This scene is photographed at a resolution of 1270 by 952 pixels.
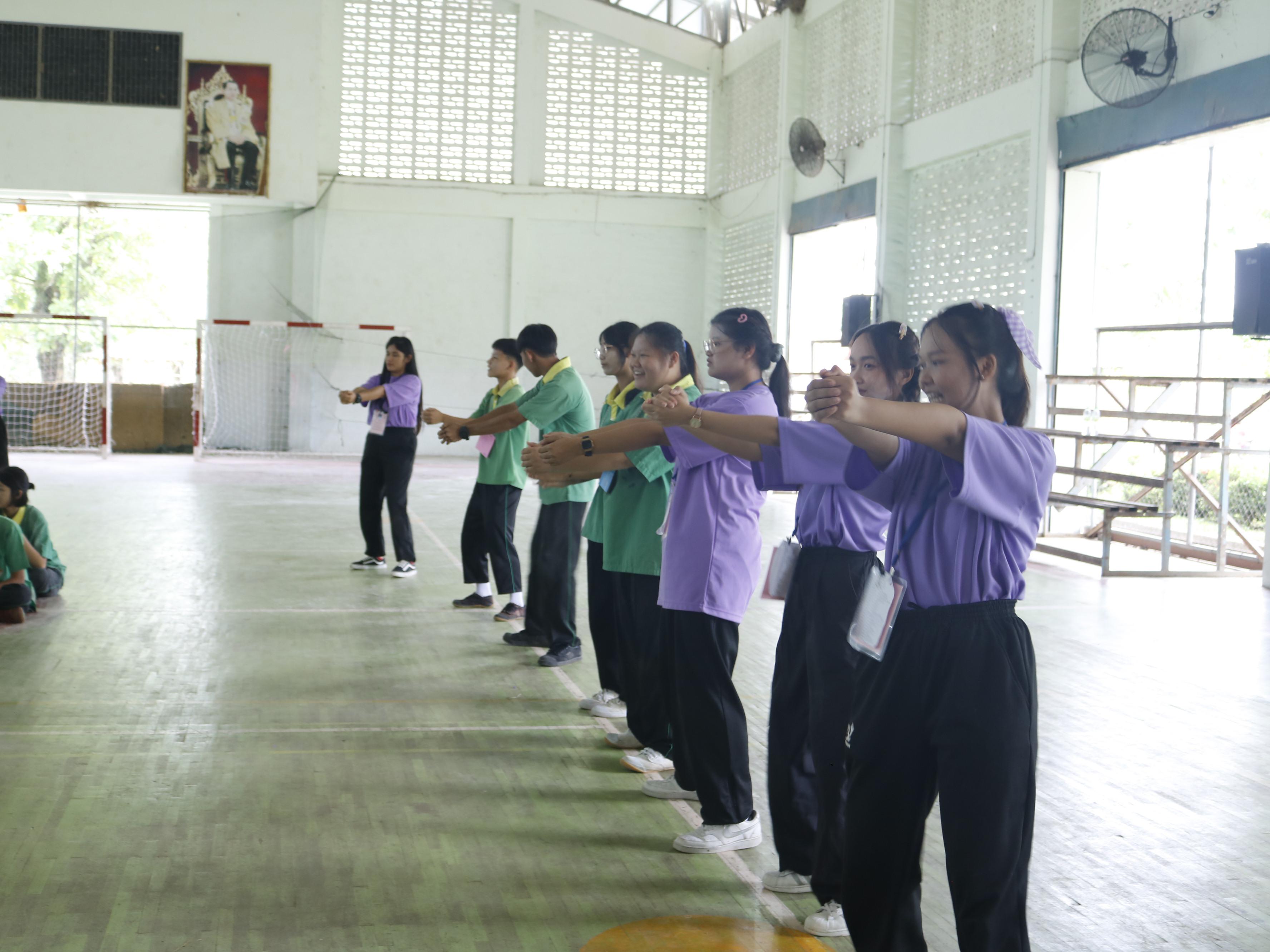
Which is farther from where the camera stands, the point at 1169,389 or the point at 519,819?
the point at 1169,389

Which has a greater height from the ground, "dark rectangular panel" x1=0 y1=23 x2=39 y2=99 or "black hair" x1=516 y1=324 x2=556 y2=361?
"dark rectangular panel" x1=0 y1=23 x2=39 y2=99

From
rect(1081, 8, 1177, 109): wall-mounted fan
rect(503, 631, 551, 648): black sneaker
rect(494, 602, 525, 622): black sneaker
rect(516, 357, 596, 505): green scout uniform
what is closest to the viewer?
rect(516, 357, 596, 505): green scout uniform

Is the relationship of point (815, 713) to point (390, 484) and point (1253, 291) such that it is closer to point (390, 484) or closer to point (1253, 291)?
point (390, 484)

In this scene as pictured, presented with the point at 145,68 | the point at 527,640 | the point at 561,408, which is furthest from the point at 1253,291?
the point at 145,68

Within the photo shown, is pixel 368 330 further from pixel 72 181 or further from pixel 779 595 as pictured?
pixel 779 595

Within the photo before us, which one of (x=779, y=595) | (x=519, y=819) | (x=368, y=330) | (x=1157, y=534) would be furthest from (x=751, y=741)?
(x=368, y=330)

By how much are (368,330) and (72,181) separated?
488 centimetres


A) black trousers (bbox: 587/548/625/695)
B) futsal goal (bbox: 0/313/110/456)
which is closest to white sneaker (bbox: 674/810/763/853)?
black trousers (bbox: 587/548/625/695)

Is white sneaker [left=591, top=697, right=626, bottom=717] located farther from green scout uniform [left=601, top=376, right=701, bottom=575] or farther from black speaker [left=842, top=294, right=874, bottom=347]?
black speaker [left=842, top=294, right=874, bottom=347]

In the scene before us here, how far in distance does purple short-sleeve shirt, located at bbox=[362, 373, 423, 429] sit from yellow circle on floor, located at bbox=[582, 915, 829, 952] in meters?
5.41

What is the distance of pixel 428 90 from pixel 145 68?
170 inches

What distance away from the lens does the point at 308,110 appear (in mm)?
18516

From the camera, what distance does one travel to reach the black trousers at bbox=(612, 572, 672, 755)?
4066 millimetres

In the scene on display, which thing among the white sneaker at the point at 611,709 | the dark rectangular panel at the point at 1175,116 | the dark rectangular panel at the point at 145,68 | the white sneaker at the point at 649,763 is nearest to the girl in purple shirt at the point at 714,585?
the white sneaker at the point at 649,763
